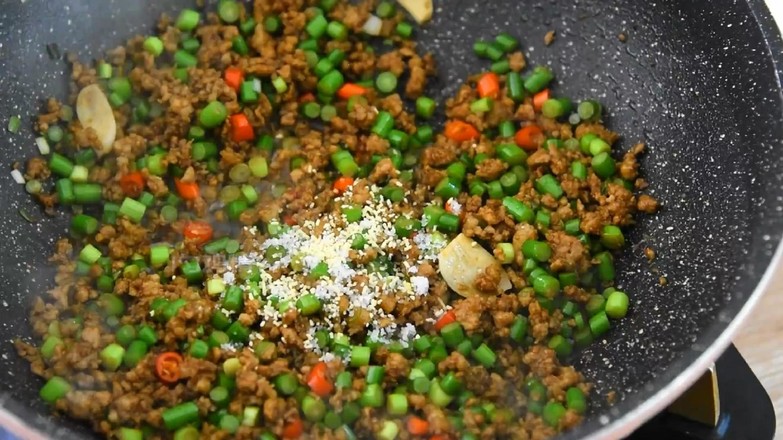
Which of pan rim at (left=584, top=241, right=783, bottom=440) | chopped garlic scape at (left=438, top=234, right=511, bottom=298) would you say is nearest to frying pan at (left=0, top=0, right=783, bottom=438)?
pan rim at (left=584, top=241, right=783, bottom=440)

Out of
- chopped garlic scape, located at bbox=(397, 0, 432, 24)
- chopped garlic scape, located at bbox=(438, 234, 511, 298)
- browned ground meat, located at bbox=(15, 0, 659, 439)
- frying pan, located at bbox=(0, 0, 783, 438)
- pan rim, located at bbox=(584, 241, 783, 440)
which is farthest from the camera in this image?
chopped garlic scape, located at bbox=(397, 0, 432, 24)

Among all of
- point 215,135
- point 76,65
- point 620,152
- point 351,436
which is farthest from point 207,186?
point 620,152

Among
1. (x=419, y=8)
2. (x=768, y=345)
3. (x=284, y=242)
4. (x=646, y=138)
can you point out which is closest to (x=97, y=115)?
(x=284, y=242)

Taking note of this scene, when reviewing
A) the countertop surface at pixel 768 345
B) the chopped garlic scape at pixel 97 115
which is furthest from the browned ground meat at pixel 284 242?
the countertop surface at pixel 768 345

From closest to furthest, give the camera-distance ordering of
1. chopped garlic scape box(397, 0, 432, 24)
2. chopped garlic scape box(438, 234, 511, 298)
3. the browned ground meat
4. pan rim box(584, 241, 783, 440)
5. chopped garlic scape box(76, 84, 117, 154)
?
pan rim box(584, 241, 783, 440) → the browned ground meat → chopped garlic scape box(438, 234, 511, 298) → chopped garlic scape box(76, 84, 117, 154) → chopped garlic scape box(397, 0, 432, 24)

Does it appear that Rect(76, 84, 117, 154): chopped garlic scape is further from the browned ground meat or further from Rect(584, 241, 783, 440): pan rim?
Rect(584, 241, 783, 440): pan rim

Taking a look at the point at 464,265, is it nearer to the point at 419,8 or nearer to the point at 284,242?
the point at 284,242
